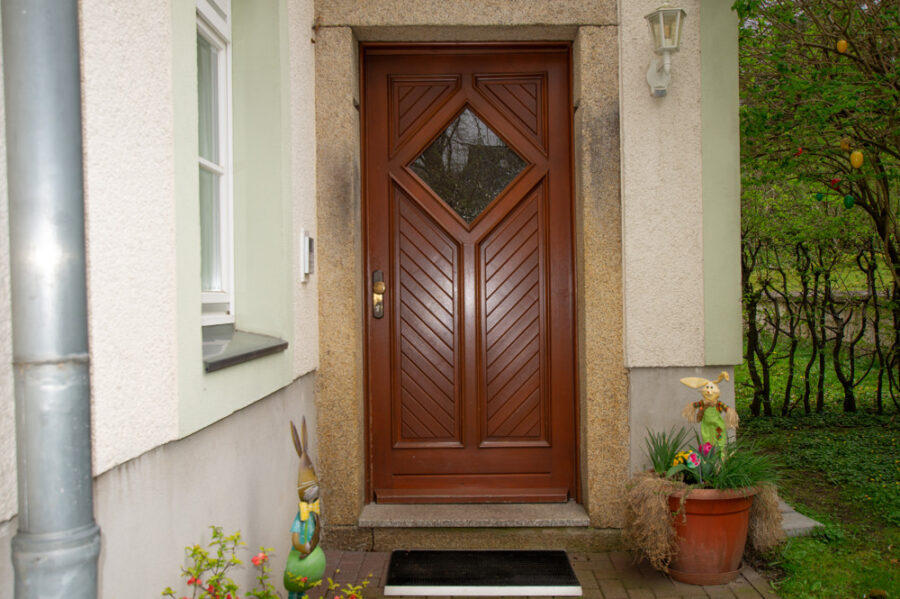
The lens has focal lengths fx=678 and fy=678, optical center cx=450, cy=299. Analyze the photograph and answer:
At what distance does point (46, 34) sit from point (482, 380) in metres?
3.15

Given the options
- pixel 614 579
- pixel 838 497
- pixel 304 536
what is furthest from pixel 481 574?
pixel 838 497

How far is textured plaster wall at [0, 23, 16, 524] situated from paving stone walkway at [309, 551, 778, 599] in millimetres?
2108

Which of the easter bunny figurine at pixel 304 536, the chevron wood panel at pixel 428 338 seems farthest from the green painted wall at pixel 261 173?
the chevron wood panel at pixel 428 338

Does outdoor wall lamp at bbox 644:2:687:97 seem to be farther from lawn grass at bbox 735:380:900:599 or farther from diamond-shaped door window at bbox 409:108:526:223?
lawn grass at bbox 735:380:900:599

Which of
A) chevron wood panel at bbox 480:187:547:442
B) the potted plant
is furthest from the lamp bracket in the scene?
the potted plant

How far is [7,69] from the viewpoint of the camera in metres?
1.30

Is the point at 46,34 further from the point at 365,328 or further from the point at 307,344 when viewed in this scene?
the point at 365,328

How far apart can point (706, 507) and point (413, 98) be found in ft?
9.21

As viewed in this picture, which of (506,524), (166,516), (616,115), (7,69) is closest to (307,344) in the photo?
(506,524)

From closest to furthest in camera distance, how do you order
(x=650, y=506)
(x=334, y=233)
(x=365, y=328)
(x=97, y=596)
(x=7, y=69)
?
(x=7, y=69), (x=97, y=596), (x=650, y=506), (x=334, y=233), (x=365, y=328)

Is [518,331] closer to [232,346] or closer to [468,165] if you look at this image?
[468,165]

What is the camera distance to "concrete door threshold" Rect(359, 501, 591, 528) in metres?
3.76

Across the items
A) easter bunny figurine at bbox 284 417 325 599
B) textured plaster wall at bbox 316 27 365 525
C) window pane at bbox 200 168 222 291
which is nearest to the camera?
easter bunny figurine at bbox 284 417 325 599

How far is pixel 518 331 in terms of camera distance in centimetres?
413
